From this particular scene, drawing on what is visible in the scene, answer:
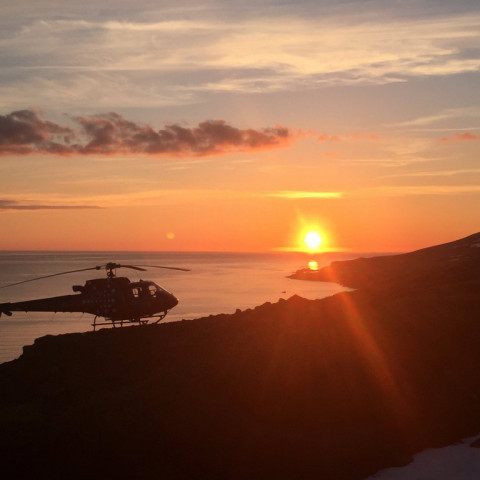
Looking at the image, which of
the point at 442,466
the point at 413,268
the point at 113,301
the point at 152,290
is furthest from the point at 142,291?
the point at 413,268

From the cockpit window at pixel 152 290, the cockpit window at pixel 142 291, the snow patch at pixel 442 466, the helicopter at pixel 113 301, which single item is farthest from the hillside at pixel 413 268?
the snow patch at pixel 442 466

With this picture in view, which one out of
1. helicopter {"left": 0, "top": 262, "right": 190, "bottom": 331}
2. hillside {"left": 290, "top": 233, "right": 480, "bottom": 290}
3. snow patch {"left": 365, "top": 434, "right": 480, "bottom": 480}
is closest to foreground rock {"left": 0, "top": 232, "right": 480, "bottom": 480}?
snow patch {"left": 365, "top": 434, "right": 480, "bottom": 480}

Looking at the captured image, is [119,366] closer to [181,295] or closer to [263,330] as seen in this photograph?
[263,330]

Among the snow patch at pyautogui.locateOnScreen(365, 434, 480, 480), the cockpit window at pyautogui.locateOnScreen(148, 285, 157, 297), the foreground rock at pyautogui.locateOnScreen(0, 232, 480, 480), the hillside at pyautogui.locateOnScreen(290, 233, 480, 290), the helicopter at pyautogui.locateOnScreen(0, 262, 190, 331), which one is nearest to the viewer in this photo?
the foreground rock at pyautogui.locateOnScreen(0, 232, 480, 480)

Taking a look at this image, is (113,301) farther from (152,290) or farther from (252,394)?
(252,394)

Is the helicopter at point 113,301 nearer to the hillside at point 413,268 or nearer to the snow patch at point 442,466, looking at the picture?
the snow patch at point 442,466

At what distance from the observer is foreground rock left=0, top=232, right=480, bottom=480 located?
22453 millimetres

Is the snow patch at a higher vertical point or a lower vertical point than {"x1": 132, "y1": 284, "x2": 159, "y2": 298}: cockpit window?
lower

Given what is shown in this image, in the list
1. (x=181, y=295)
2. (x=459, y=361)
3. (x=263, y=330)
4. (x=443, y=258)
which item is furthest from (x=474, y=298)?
(x=181, y=295)

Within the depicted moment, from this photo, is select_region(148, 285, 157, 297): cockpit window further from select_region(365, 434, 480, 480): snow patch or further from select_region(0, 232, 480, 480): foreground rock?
select_region(365, 434, 480, 480): snow patch

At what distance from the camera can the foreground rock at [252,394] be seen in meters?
22.5

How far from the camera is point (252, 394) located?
2520cm

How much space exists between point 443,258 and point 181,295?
1961 inches

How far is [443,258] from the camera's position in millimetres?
118562
